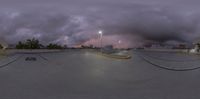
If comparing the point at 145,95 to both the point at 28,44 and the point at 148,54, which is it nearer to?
the point at 148,54

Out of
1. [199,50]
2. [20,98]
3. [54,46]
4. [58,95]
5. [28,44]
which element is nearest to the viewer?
[20,98]

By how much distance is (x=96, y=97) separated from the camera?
385 inches

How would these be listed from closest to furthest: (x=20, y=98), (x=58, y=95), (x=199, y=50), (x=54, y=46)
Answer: (x=20, y=98) → (x=58, y=95) → (x=199, y=50) → (x=54, y=46)

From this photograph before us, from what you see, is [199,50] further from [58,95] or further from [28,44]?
[28,44]

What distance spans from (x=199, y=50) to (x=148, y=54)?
11205 millimetres

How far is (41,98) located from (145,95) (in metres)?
4.42

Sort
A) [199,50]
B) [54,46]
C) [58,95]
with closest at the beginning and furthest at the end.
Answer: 1. [58,95]
2. [199,50]
3. [54,46]

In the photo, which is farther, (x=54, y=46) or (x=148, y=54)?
(x=54, y=46)

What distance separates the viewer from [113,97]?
32.0 feet

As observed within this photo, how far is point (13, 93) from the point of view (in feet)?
34.2

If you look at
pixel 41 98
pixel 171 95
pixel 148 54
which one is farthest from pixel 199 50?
pixel 41 98

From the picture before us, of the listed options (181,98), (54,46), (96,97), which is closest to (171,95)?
(181,98)

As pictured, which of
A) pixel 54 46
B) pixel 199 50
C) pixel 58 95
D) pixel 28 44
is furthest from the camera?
pixel 54 46

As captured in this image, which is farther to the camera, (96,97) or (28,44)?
(28,44)
